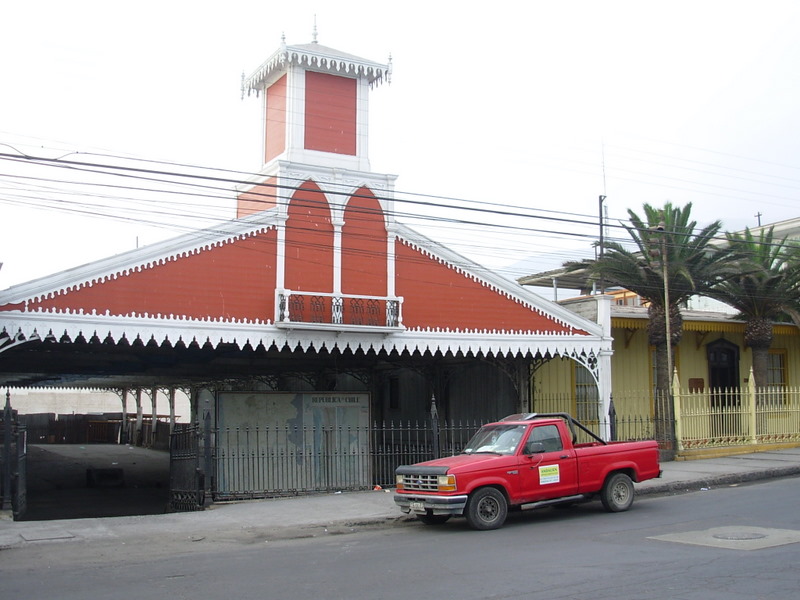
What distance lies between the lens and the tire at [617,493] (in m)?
13.9

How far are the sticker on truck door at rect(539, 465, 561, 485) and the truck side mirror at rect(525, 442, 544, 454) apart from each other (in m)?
0.27

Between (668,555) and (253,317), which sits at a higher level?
(253,317)

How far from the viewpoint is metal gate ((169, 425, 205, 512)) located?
16484 mm

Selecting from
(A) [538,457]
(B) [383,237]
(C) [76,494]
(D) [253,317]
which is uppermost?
(B) [383,237]

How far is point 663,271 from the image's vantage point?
23.1m

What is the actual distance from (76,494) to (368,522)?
48.5 ft

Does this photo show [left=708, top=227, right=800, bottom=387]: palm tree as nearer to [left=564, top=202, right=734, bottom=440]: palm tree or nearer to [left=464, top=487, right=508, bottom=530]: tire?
[left=564, top=202, right=734, bottom=440]: palm tree

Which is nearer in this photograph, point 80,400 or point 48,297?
point 48,297

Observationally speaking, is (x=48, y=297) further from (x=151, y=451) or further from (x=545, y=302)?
(x=151, y=451)

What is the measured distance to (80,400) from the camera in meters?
62.1

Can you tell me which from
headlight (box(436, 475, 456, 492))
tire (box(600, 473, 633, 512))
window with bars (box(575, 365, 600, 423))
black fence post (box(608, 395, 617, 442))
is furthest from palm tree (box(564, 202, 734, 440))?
headlight (box(436, 475, 456, 492))

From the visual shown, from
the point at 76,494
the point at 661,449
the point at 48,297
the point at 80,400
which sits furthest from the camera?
the point at 80,400

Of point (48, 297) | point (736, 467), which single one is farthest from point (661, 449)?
point (48, 297)

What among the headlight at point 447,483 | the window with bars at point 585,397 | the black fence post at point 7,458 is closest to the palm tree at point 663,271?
the window with bars at point 585,397
